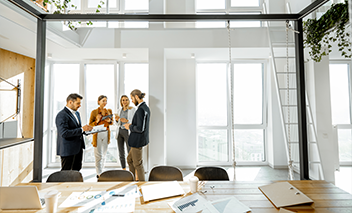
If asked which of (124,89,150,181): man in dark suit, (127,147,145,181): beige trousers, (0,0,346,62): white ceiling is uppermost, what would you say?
(0,0,346,62): white ceiling

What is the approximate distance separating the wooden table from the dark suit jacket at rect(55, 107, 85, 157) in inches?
40.3

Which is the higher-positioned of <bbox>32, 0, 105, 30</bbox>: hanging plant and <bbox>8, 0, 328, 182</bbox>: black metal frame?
<bbox>32, 0, 105, 30</bbox>: hanging plant

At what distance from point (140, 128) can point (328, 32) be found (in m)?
2.91

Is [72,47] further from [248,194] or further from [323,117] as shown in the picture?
[323,117]

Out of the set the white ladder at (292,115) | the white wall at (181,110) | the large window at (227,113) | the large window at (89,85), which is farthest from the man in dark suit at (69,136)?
the white ladder at (292,115)

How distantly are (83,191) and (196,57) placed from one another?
11.1 ft

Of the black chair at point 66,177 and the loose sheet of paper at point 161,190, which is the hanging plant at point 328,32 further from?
the black chair at point 66,177

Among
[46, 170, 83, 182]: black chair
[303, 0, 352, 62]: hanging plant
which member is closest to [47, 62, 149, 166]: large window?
[46, 170, 83, 182]: black chair

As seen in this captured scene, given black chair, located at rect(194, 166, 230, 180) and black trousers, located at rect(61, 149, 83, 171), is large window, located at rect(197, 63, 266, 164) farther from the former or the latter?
black trousers, located at rect(61, 149, 83, 171)

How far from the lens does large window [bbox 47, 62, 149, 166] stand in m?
4.31

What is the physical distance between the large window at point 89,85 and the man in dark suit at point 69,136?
155cm

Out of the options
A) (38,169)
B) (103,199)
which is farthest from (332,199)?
(38,169)

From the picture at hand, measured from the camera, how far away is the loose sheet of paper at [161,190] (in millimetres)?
1409

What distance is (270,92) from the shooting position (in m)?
4.31
